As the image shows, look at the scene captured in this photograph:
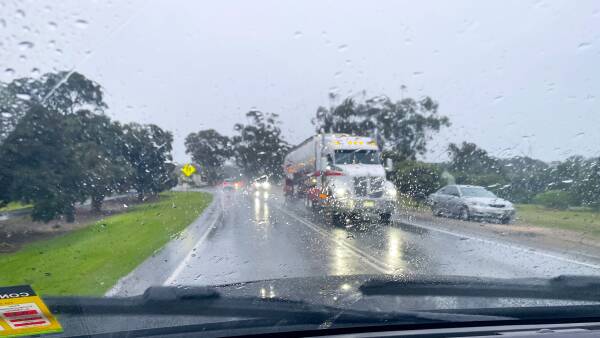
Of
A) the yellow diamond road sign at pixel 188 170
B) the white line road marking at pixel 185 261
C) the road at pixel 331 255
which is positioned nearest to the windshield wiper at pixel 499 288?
the road at pixel 331 255

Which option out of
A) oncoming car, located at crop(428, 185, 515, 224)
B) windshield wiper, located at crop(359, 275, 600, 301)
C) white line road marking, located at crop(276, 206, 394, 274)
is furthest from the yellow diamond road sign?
windshield wiper, located at crop(359, 275, 600, 301)

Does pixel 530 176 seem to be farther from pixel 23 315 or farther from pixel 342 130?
pixel 23 315

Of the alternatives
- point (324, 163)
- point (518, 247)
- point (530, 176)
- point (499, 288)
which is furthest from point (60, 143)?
point (324, 163)

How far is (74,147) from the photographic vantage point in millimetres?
7691

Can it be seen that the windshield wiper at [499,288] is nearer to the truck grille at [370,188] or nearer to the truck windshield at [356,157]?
the truck grille at [370,188]

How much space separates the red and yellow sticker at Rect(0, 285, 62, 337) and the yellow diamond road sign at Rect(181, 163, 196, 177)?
230 inches

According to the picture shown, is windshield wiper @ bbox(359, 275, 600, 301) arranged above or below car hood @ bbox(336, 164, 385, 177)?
below

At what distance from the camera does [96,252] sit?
954 cm

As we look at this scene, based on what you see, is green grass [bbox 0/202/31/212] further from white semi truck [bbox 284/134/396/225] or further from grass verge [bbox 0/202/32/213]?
white semi truck [bbox 284/134/396/225]

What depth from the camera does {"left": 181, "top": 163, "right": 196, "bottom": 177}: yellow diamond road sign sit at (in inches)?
401

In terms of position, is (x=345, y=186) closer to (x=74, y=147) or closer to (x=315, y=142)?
(x=315, y=142)

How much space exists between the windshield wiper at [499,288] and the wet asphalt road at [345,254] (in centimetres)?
204

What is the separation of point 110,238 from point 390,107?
5.93 metres

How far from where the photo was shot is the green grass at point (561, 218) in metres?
10.9
